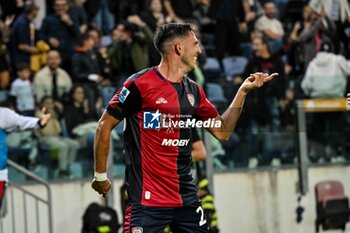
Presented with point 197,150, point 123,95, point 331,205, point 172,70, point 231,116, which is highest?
point 172,70

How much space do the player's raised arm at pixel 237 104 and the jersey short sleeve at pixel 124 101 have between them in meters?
0.66

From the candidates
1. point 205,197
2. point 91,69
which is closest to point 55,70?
point 91,69

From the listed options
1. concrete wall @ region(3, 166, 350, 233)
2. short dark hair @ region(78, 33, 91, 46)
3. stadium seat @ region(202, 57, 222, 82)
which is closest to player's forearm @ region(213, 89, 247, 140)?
concrete wall @ region(3, 166, 350, 233)

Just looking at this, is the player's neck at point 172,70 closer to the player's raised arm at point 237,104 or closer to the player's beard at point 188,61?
the player's beard at point 188,61

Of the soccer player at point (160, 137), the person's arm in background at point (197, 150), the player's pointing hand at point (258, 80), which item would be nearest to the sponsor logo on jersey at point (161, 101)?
the soccer player at point (160, 137)

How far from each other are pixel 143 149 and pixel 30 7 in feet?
26.5

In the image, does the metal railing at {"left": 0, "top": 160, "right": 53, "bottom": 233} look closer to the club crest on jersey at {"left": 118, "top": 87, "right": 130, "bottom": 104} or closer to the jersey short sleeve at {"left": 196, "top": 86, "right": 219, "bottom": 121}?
the jersey short sleeve at {"left": 196, "top": 86, "right": 219, "bottom": 121}

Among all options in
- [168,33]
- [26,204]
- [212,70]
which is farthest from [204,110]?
[212,70]

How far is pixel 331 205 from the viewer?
12.5 metres

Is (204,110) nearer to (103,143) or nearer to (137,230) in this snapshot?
(103,143)

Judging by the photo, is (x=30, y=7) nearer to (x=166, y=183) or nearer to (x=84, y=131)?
(x=84, y=131)

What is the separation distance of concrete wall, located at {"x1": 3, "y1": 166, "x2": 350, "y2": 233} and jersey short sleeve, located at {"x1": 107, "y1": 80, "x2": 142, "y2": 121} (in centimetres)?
485

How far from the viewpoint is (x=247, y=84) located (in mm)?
7664

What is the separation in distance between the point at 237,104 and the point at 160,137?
58cm
